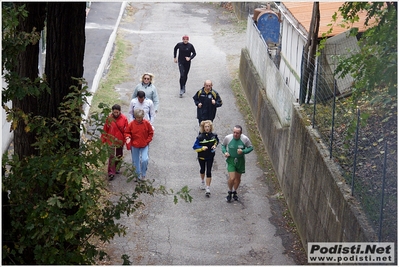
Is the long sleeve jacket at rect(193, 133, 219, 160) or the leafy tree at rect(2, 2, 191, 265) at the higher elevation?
the leafy tree at rect(2, 2, 191, 265)

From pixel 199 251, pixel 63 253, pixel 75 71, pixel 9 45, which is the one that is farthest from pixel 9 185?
pixel 199 251

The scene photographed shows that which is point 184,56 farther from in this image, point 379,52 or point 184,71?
point 379,52

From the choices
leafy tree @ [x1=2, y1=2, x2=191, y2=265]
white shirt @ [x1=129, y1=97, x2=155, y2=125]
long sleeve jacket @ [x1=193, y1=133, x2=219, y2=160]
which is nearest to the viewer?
leafy tree @ [x1=2, y1=2, x2=191, y2=265]

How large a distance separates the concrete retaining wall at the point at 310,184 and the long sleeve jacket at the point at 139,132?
8.50 ft

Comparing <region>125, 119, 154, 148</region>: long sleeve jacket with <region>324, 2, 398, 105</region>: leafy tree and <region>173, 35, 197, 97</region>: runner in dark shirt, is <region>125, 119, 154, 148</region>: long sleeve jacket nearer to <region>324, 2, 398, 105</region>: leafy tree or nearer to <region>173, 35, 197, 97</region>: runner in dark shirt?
<region>324, 2, 398, 105</region>: leafy tree

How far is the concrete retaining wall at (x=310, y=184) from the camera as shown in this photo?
9853mm

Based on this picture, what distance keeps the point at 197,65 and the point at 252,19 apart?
282 cm

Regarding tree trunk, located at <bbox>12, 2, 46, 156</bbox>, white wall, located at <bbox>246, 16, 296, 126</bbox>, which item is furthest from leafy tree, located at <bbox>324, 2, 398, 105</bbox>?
white wall, located at <bbox>246, 16, 296, 126</bbox>

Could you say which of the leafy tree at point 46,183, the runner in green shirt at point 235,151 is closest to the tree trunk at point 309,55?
the runner in green shirt at point 235,151

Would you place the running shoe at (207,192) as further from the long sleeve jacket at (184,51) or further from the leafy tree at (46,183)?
the long sleeve jacket at (184,51)

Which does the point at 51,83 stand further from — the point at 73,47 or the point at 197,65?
Answer: the point at 197,65

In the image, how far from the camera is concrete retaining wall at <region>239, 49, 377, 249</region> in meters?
9.85

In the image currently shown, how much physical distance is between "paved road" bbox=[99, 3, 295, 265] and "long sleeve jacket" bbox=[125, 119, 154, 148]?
0.86m

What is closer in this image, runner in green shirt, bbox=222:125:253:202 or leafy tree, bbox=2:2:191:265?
leafy tree, bbox=2:2:191:265
